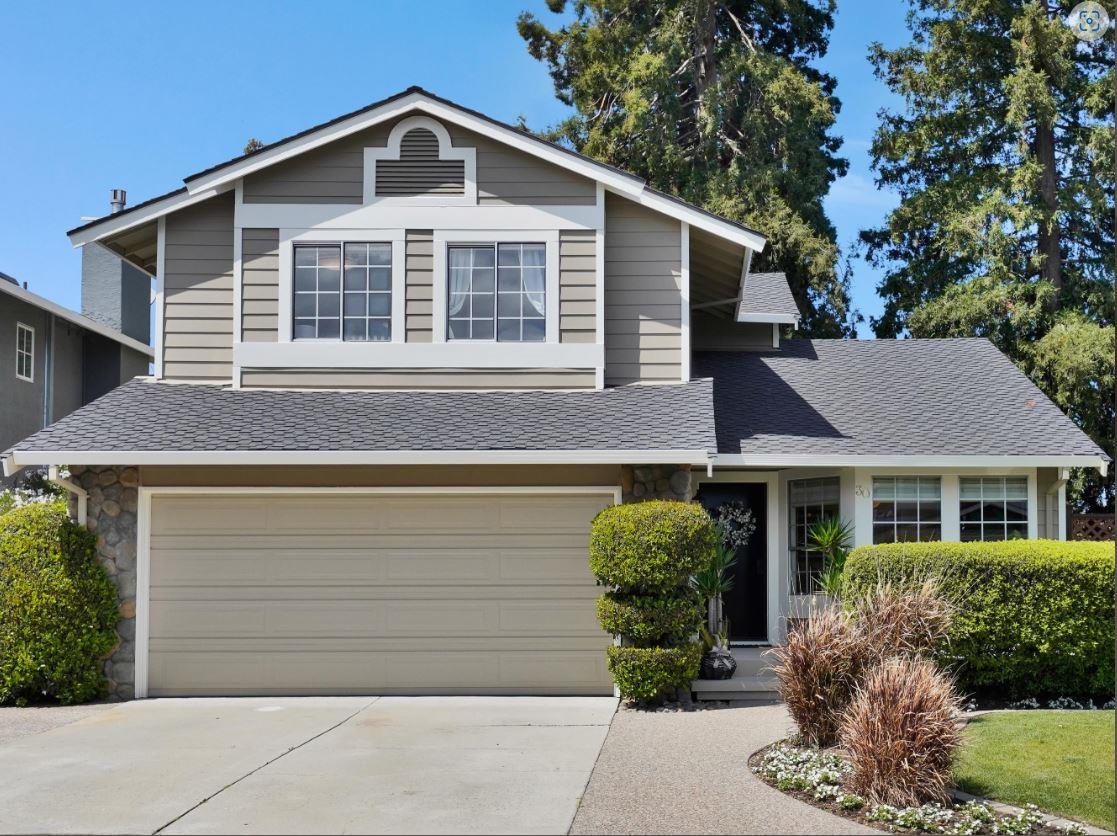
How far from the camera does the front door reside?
13617 millimetres

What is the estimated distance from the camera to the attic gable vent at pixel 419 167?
12.0 meters

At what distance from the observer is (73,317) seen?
19.3 m

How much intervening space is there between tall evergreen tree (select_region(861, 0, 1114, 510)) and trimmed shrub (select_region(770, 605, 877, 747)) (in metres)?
13.5

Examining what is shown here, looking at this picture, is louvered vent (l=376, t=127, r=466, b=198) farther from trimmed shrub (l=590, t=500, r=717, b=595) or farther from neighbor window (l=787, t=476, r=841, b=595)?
neighbor window (l=787, t=476, r=841, b=595)

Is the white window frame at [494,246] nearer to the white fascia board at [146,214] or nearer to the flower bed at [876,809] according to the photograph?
the white fascia board at [146,214]

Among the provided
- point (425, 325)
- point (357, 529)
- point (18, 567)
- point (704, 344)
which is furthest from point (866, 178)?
point (18, 567)

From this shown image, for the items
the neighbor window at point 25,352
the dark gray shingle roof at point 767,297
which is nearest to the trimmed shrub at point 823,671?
the dark gray shingle roof at point 767,297

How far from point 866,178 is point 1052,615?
16764mm

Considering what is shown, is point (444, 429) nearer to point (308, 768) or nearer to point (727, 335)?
point (308, 768)

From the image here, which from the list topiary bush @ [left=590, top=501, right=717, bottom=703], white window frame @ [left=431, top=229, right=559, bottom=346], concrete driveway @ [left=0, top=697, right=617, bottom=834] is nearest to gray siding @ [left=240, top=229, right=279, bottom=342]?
white window frame @ [left=431, top=229, right=559, bottom=346]

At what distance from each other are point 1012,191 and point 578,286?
12.6m

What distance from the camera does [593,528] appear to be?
1023 cm

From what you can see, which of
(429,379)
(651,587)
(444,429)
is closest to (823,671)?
(651,587)

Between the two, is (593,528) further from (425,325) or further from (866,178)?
(866,178)
